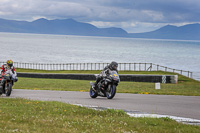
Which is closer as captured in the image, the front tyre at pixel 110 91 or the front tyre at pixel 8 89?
the front tyre at pixel 110 91

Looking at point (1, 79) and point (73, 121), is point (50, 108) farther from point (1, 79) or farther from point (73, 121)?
point (1, 79)

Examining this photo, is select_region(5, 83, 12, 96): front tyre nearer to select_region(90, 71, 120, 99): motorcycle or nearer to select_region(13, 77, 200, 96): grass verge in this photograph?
select_region(90, 71, 120, 99): motorcycle

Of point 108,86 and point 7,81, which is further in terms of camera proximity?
point 7,81

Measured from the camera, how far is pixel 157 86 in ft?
86.5

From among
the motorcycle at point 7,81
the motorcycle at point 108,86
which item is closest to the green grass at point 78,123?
the motorcycle at point 108,86

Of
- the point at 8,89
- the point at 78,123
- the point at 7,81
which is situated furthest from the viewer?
the point at 7,81

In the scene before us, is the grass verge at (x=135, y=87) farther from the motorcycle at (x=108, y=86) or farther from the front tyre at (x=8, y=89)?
the front tyre at (x=8, y=89)

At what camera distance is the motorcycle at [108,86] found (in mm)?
15219

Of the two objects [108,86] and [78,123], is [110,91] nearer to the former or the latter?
[108,86]

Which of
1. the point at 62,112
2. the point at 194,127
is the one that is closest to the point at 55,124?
the point at 62,112

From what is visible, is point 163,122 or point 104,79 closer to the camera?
point 163,122

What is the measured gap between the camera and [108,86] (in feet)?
52.2

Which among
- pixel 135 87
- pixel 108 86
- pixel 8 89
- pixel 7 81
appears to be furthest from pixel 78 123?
pixel 135 87

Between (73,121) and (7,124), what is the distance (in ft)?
5.17
